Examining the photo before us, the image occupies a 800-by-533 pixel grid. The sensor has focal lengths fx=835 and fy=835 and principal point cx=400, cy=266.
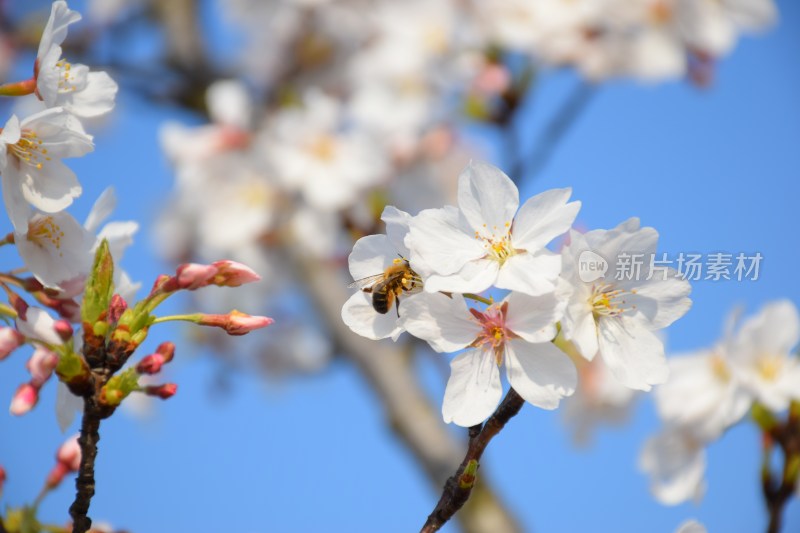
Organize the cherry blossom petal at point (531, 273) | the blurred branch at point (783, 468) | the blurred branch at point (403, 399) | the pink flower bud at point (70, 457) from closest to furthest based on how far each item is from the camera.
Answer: the cherry blossom petal at point (531, 273), the pink flower bud at point (70, 457), the blurred branch at point (783, 468), the blurred branch at point (403, 399)

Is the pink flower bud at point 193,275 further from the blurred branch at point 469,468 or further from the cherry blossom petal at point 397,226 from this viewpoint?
the blurred branch at point 469,468

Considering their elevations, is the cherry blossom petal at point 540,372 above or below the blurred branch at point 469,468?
above

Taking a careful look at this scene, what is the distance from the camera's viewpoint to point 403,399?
11.6ft

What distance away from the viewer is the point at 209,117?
167 inches

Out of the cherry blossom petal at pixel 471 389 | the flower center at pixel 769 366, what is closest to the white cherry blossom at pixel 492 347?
the cherry blossom petal at pixel 471 389

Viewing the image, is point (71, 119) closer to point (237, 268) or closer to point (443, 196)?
point (237, 268)

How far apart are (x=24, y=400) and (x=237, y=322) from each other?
31cm

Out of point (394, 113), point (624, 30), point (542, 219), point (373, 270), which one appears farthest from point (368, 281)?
point (624, 30)

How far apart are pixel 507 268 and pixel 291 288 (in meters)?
3.24

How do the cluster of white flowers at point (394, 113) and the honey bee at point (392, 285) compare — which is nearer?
the honey bee at point (392, 285)

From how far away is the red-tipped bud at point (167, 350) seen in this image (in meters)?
1.15

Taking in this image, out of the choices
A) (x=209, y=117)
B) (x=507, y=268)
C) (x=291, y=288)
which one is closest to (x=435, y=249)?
(x=507, y=268)

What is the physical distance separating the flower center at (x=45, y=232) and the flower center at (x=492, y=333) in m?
0.58

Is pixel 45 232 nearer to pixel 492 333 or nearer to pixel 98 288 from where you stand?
pixel 98 288
